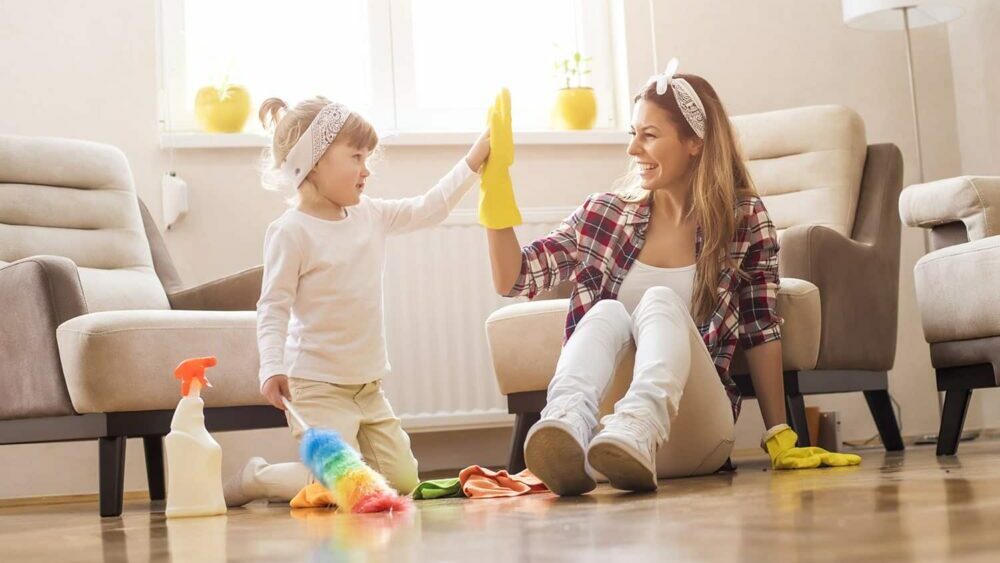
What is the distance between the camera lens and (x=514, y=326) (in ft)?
8.53

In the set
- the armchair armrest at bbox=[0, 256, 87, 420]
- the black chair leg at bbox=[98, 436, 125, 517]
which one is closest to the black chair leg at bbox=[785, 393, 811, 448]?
the black chair leg at bbox=[98, 436, 125, 517]

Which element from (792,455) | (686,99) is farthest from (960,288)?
(686,99)

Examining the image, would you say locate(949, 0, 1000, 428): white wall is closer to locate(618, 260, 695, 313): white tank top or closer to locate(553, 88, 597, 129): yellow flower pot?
locate(553, 88, 597, 129): yellow flower pot

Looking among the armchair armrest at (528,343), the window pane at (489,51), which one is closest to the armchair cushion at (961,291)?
the armchair armrest at (528,343)

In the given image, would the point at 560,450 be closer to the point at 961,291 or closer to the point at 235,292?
the point at 961,291

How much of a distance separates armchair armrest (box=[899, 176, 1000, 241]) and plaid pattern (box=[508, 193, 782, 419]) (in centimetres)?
52

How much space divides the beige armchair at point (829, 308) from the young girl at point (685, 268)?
8.1 inches

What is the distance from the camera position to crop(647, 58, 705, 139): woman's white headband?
2.07 metres

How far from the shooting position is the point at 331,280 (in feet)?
6.85

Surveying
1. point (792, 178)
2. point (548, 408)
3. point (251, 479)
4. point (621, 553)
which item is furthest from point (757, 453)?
point (621, 553)

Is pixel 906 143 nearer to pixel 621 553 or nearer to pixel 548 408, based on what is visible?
pixel 548 408

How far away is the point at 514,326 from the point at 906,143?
1959 mm

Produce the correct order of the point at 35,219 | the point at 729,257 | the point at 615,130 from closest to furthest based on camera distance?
the point at 729,257 → the point at 35,219 → the point at 615,130

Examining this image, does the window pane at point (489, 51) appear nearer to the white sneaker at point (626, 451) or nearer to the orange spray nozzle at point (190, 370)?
the orange spray nozzle at point (190, 370)
